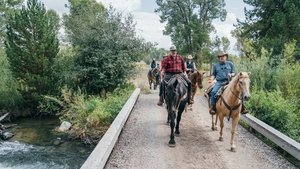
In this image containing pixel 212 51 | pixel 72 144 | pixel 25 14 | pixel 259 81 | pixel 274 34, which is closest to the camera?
pixel 72 144

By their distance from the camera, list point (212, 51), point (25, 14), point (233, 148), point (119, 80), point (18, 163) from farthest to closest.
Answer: point (212, 51)
point (25, 14)
point (119, 80)
point (18, 163)
point (233, 148)

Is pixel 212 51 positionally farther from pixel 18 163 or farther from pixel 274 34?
pixel 18 163

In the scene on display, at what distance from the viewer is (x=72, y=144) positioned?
15.2 m

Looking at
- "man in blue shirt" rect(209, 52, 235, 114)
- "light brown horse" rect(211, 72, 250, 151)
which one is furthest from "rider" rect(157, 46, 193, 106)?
"light brown horse" rect(211, 72, 250, 151)

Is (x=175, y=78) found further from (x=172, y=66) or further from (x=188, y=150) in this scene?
(x=188, y=150)

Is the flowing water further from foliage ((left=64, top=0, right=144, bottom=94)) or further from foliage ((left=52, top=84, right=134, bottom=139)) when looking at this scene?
foliage ((left=64, top=0, right=144, bottom=94))

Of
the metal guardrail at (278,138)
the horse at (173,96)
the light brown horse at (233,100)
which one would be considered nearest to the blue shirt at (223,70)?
the light brown horse at (233,100)

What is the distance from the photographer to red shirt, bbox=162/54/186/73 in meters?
9.98

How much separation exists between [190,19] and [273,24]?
24.8 meters

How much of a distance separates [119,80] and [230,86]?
1316cm

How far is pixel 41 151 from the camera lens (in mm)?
14578

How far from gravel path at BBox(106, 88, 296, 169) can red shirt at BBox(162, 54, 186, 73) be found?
1971 millimetres

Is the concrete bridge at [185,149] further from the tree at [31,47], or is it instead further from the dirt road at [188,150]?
the tree at [31,47]

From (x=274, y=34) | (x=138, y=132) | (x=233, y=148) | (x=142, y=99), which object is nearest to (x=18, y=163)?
(x=138, y=132)
